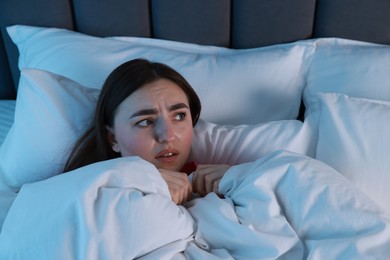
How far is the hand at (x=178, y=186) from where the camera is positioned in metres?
0.86

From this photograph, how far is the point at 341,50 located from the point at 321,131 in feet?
1.21

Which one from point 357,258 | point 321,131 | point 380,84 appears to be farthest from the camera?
point 380,84

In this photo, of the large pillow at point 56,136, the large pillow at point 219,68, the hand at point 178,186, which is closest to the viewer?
the hand at point 178,186

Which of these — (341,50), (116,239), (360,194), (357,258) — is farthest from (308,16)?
(116,239)

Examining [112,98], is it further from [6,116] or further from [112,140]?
[6,116]

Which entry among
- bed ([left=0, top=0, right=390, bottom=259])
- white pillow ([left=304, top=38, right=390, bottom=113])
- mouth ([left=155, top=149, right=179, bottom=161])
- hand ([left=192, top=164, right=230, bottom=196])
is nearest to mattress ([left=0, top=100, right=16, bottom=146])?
bed ([left=0, top=0, right=390, bottom=259])

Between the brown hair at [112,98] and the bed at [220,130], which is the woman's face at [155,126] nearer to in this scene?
the brown hair at [112,98]

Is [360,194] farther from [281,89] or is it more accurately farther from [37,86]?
[37,86]

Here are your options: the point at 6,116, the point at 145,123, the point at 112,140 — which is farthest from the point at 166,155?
the point at 6,116

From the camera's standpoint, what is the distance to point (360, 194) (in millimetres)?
779

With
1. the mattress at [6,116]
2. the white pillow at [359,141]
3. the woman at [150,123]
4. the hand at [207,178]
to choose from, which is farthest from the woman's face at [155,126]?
the mattress at [6,116]

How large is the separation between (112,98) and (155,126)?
0.16 m

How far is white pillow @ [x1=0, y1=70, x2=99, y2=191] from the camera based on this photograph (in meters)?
1.08

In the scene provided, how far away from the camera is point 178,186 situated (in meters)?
0.87
